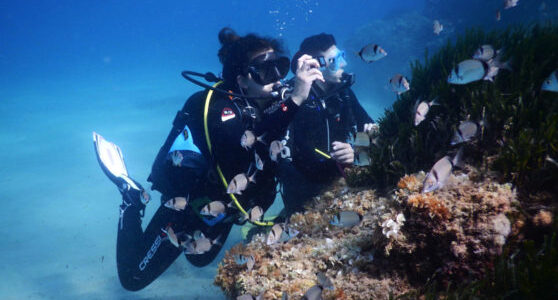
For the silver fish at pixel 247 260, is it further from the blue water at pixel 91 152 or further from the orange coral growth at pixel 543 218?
the blue water at pixel 91 152

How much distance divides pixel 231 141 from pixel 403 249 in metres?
2.83

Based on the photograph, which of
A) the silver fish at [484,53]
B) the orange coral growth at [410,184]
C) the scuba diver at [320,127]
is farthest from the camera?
the scuba diver at [320,127]

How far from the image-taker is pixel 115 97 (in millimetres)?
33938

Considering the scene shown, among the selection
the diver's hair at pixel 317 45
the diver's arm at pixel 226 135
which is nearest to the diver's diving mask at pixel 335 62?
the diver's hair at pixel 317 45

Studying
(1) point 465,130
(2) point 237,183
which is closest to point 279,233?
(2) point 237,183

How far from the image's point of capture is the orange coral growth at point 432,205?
251cm

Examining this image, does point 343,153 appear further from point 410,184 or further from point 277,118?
point 410,184

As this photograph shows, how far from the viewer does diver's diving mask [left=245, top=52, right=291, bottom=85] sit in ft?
14.7

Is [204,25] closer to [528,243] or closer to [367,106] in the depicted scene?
[367,106]

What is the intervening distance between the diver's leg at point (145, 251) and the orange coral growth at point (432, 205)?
15.7 feet

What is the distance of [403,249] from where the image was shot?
269 centimetres

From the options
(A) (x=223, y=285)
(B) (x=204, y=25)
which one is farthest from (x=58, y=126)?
(B) (x=204, y=25)

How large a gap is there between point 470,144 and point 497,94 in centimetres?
73

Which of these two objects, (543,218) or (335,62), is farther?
→ (335,62)
